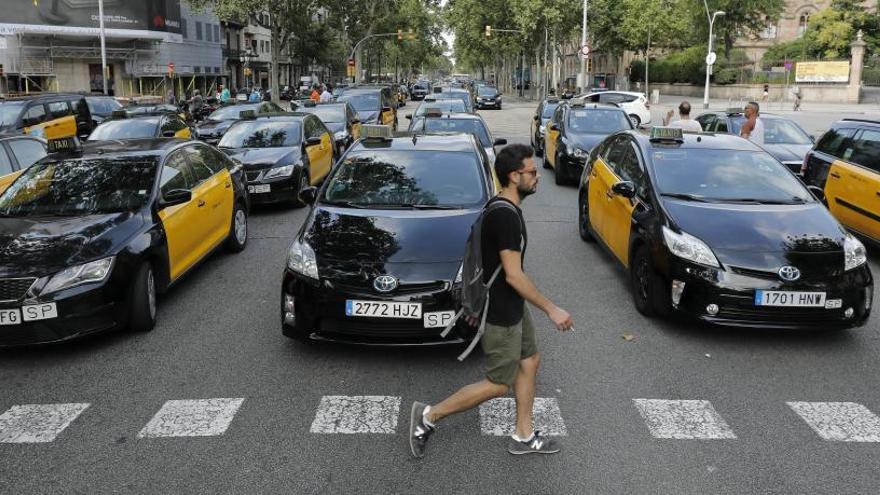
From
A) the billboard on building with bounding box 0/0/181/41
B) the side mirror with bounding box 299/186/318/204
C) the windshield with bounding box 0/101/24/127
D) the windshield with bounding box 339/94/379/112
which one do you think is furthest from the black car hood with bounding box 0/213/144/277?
the billboard on building with bounding box 0/0/181/41

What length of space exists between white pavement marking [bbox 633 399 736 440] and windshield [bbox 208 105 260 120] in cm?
1946

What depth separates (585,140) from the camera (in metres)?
15.1

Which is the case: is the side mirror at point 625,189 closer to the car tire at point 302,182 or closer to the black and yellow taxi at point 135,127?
the car tire at point 302,182

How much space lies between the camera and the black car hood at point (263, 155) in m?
12.3

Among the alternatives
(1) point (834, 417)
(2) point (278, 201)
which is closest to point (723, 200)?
(1) point (834, 417)

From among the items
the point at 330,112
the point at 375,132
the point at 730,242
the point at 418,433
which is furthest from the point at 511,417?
the point at 330,112

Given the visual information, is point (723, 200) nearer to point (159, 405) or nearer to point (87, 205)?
point (159, 405)

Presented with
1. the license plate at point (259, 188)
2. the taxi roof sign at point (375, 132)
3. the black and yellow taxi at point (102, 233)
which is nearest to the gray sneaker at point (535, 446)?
the black and yellow taxi at point (102, 233)

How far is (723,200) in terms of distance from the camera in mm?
6934

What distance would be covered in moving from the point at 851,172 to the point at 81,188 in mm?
8535

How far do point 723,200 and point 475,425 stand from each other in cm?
355

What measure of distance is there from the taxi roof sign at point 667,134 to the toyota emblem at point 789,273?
242cm

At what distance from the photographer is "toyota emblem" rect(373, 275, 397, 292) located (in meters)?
5.41

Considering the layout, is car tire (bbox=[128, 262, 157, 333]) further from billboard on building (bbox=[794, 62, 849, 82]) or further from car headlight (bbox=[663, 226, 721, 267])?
billboard on building (bbox=[794, 62, 849, 82])
